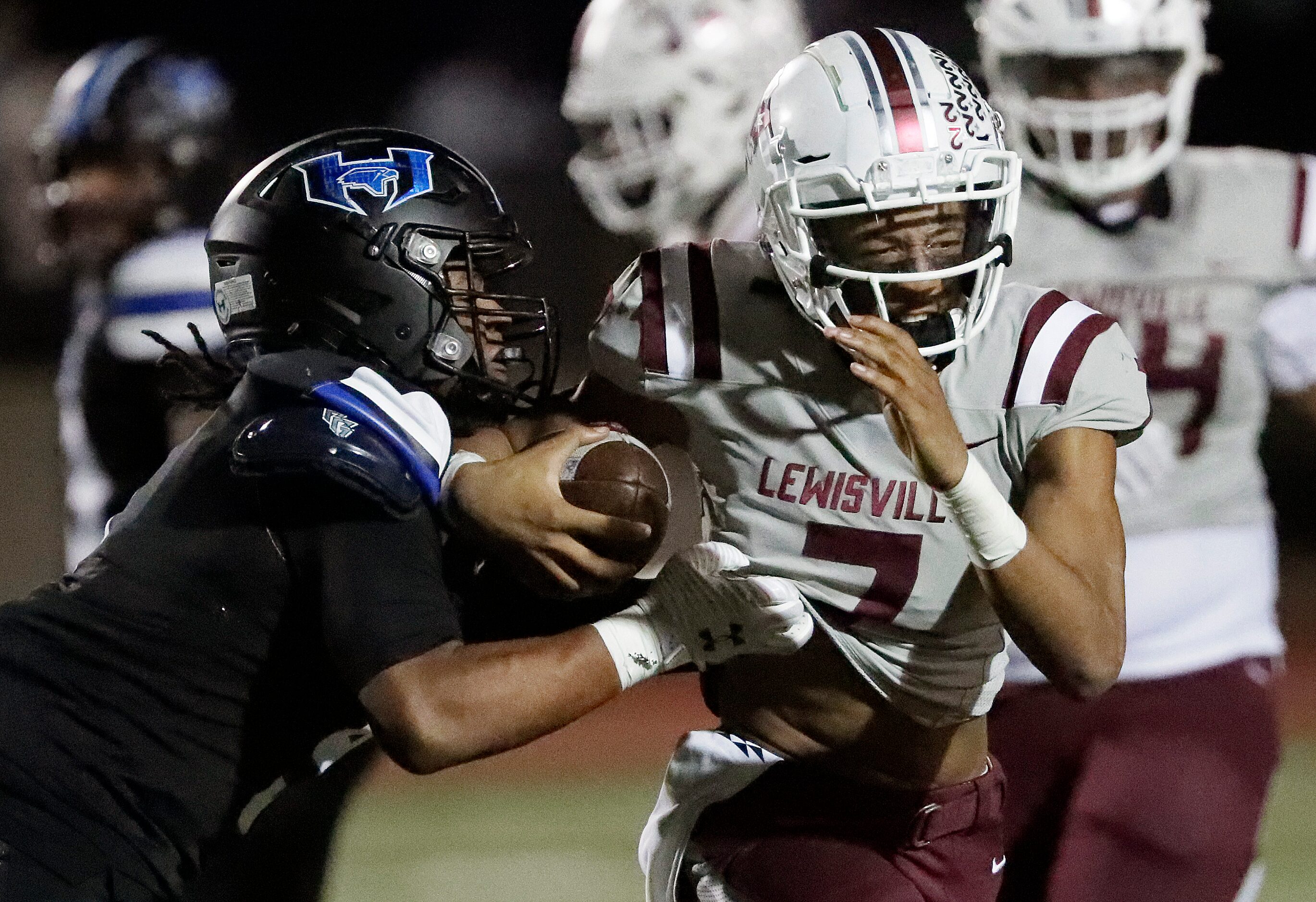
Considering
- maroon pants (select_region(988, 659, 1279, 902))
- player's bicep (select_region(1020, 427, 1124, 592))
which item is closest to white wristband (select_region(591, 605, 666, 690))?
player's bicep (select_region(1020, 427, 1124, 592))

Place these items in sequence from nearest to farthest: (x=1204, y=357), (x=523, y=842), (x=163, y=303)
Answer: (x=1204, y=357) → (x=523, y=842) → (x=163, y=303)

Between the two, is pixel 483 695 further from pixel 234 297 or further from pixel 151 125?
pixel 151 125

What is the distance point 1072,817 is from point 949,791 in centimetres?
65

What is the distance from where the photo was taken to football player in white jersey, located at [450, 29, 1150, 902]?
75.2 inches

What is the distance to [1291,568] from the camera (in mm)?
6195

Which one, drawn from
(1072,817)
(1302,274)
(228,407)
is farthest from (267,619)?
(1302,274)

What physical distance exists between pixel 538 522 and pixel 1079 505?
2.06 feet

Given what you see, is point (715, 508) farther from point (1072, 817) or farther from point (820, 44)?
point (1072, 817)

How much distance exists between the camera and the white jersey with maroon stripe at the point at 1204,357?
288cm

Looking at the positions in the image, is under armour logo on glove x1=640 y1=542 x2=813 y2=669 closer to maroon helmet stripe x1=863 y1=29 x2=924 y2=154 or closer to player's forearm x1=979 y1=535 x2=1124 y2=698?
player's forearm x1=979 y1=535 x2=1124 y2=698

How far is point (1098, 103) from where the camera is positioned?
2969mm

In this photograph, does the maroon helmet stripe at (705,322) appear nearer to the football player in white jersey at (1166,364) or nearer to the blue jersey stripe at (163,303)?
the football player in white jersey at (1166,364)

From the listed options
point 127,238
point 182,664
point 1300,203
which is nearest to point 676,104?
point 127,238

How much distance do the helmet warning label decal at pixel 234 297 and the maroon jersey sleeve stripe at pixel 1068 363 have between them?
999 millimetres
